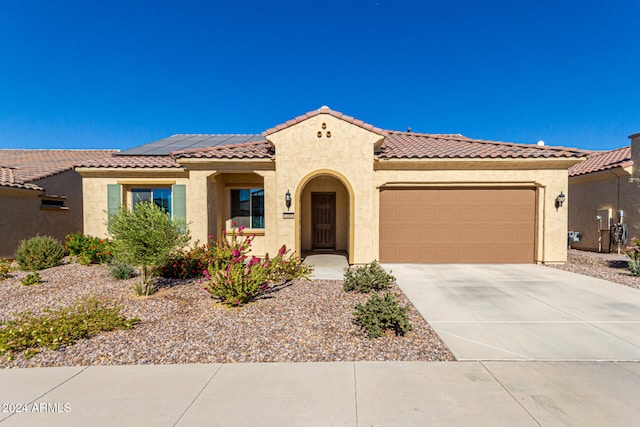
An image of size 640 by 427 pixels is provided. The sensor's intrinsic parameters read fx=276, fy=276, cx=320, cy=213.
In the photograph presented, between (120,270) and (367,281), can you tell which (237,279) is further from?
(120,270)

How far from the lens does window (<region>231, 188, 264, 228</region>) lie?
11.0 meters

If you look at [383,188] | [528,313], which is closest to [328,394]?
[528,313]

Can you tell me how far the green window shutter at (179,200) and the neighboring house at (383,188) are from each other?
0.04 m

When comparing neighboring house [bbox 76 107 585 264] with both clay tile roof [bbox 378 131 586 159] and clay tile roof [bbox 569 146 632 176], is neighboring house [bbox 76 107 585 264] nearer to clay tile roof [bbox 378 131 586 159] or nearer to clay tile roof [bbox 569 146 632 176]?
clay tile roof [bbox 378 131 586 159]

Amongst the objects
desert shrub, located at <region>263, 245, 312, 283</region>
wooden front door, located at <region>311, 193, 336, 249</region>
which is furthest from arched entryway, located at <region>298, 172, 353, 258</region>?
desert shrub, located at <region>263, 245, 312, 283</region>

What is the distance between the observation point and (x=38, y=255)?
28.6ft

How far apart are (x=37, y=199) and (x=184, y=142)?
254 inches

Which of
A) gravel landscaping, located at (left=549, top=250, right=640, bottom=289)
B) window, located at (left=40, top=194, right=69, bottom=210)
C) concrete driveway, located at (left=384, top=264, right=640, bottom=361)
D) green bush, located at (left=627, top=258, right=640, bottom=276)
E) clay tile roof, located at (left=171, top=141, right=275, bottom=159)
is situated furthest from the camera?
window, located at (left=40, top=194, right=69, bottom=210)

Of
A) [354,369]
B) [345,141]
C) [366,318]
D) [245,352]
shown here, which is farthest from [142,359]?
[345,141]

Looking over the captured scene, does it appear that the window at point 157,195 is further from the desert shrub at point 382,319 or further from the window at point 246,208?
the desert shrub at point 382,319

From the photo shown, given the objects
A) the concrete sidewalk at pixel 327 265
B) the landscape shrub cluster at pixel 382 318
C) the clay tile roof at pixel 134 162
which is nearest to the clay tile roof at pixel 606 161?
the concrete sidewalk at pixel 327 265

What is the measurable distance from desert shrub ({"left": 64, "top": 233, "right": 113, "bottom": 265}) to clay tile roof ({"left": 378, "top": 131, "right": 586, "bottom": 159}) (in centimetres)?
990

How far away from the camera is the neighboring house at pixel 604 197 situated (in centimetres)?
1132

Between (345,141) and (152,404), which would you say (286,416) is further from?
(345,141)
